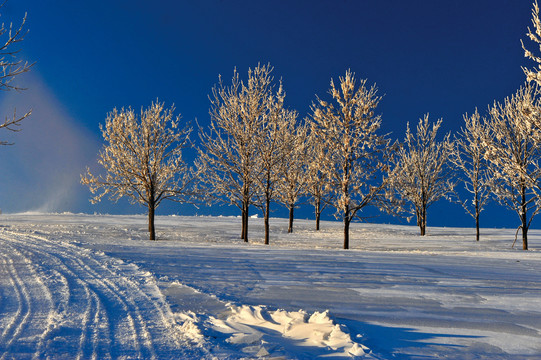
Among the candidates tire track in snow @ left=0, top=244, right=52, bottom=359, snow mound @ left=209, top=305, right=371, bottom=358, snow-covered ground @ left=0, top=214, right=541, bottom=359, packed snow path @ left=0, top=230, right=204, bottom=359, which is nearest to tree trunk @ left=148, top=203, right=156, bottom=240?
snow-covered ground @ left=0, top=214, right=541, bottom=359

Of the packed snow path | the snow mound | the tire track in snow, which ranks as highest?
the snow mound

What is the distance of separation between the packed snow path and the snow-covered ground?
2 cm

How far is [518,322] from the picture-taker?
4891 mm

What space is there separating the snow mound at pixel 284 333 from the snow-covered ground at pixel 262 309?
14mm

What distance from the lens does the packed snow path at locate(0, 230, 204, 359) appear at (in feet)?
12.4

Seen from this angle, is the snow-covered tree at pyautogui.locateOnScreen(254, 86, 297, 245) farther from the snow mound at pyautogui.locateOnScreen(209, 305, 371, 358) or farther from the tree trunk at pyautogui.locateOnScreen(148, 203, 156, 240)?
the snow mound at pyautogui.locateOnScreen(209, 305, 371, 358)

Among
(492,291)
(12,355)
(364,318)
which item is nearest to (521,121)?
(492,291)

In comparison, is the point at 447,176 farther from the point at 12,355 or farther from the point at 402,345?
the point at 12,355

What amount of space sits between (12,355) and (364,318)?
389 cm

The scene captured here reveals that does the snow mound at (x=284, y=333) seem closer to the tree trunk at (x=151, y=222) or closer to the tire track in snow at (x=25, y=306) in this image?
the tire track in snow at (x=25, y=306)

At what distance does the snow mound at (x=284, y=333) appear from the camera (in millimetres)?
3721

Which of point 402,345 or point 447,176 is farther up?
point 447,176

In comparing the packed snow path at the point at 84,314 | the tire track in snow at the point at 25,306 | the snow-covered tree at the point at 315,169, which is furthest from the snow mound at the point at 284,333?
the snow-covered tree at the point at 315,169

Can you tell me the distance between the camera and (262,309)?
497 centimetres
